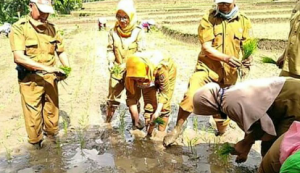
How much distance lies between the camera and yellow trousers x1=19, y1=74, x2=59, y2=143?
4.37 meters

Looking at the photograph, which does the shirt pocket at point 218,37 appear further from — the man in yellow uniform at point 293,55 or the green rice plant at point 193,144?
the green rice plant at point 193,144

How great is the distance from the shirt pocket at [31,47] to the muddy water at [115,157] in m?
1.15

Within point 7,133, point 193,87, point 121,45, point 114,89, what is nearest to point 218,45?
point 193,87

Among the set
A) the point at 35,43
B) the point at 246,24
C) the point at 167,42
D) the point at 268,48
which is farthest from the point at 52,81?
the point at 167,42

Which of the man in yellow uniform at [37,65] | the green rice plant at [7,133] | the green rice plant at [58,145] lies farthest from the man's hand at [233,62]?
the green rice plant at [7,133]

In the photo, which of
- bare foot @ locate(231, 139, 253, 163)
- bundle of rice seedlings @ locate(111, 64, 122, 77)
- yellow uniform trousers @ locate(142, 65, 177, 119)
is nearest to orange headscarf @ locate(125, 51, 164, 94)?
yellow uniform trousers @ locate(142, 65, 177, 119)

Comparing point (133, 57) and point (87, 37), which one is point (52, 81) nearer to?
point (133, 57)

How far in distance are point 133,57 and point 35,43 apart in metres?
1.09

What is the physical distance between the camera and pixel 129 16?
15.3 feet

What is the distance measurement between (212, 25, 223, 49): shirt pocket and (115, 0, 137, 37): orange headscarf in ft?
3.39

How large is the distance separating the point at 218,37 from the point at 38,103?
7.00 ft

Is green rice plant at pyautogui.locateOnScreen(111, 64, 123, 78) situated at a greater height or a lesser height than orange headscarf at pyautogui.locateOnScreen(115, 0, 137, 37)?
lesser

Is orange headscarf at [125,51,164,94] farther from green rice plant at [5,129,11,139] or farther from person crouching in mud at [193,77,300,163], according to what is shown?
green rice plant at [5,129,11,139]

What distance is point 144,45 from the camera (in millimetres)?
4945
